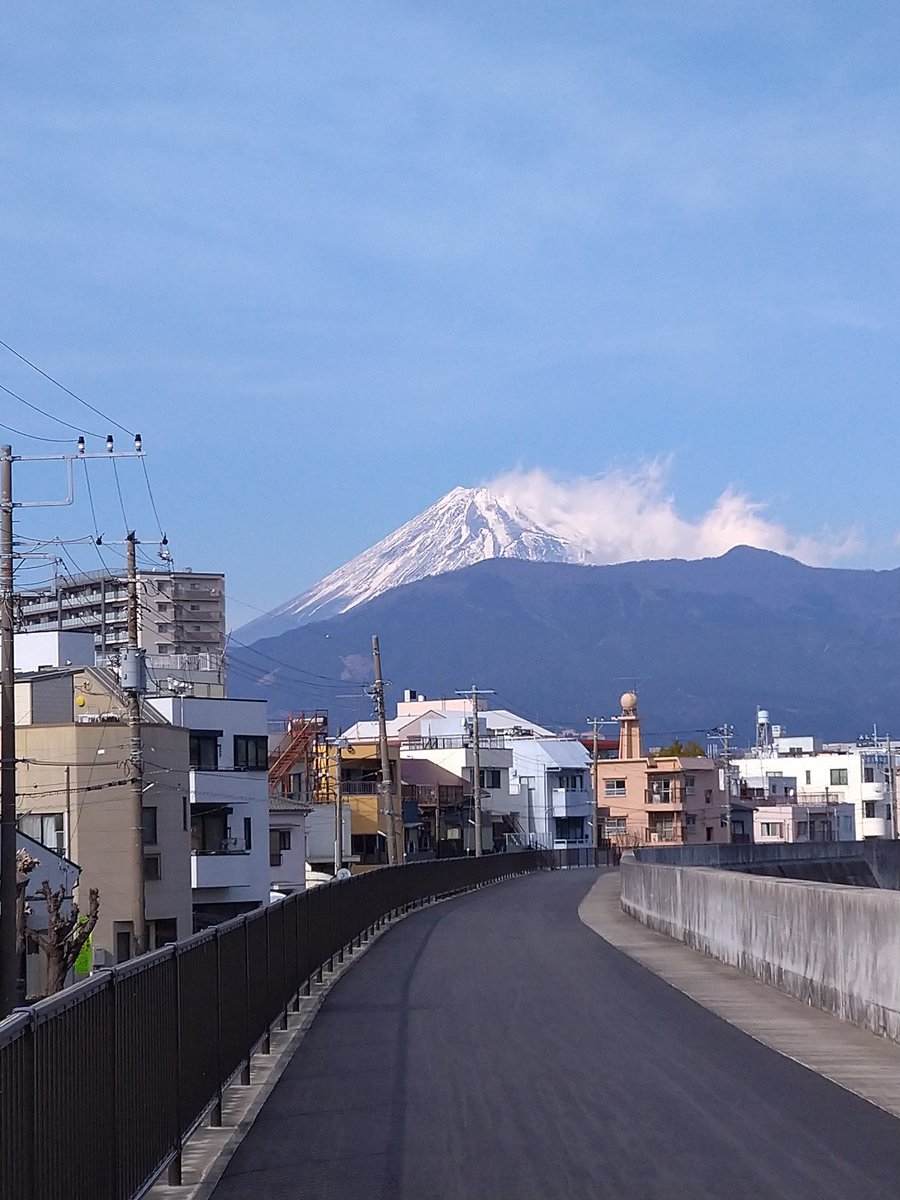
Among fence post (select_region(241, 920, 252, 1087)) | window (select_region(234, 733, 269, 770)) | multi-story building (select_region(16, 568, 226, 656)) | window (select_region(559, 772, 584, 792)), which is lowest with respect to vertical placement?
fence post (select_region(241, 920, 252, 1087))

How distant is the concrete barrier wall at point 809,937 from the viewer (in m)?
14.0

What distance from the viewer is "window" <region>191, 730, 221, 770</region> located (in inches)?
2650

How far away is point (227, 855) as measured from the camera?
2608 inches

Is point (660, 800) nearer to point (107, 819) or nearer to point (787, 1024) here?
point (107, 819)

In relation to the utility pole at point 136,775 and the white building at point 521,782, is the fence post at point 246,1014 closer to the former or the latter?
the utility pole at point 136,775

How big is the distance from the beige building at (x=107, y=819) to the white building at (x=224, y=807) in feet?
14.9

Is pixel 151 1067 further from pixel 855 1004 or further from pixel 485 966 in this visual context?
pixel 485 966

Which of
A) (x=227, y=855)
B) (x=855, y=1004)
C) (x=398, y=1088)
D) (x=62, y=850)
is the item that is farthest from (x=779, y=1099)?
(x=227, y=855)

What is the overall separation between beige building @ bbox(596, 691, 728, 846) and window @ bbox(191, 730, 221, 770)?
61752 millimetres

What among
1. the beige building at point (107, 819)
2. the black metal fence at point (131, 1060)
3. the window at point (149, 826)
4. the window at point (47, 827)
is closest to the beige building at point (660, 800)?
the beige building at point (107, 819)

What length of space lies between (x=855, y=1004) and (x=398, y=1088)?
4.96 meters

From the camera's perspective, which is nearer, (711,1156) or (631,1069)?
(711,1156)

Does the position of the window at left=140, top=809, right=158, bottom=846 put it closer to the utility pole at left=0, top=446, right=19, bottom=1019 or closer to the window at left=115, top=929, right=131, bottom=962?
the window at left=115, top=929, right=131, bottom=962

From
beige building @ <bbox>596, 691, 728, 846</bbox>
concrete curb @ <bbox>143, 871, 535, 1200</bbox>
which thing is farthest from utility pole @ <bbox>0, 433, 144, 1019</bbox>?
beige building @ <bbox>596, 691, 728, 846</bbox>
